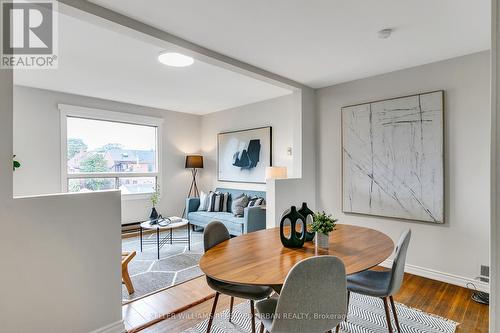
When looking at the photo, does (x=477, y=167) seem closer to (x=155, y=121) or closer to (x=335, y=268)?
(x=335, y=268)

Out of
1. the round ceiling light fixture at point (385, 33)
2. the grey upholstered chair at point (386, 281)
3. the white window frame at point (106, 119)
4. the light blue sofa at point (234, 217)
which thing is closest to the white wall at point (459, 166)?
the round ceiling light fixture at point (385, 33)

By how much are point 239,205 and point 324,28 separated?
3.10 metres

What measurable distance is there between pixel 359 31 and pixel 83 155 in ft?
15.2

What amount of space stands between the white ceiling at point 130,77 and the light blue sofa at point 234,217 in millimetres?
1750

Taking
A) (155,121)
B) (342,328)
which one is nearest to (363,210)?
(342,328)

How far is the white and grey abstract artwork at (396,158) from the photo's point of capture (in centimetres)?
295

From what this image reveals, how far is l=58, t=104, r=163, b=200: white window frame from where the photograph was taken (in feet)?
14.6

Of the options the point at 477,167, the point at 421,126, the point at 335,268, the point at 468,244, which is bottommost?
the point at 468,244

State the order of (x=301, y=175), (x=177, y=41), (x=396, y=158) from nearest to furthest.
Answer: (x=177, y=41), (x=396, y=158), (x=301, y=175)

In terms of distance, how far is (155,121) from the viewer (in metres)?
5.52

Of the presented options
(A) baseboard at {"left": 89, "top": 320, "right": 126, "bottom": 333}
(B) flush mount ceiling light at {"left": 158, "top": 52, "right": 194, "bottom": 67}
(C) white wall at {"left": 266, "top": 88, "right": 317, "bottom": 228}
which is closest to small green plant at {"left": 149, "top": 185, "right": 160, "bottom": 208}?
(C) white wall at {"left": 266, "top": 88, "right": 317, "bottom": 228}

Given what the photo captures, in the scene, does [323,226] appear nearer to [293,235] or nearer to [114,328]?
[293,235]

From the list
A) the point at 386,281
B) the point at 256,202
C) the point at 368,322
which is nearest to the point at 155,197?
the point at 256,202

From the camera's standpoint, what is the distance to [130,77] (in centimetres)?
365
